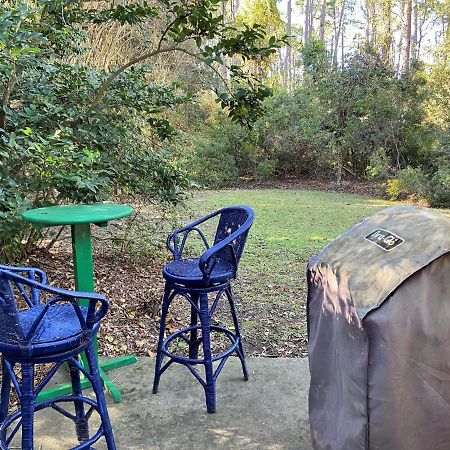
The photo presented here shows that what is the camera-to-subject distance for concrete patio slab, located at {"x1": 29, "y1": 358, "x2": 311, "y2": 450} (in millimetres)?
2094

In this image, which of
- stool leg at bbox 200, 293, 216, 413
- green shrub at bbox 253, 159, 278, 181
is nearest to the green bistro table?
stool leg at bbox 200, 293, 216, 413

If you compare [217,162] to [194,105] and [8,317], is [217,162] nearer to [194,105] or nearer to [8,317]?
[194,105]

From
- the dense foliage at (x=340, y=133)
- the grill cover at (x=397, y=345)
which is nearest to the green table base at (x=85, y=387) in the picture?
the grill cover at (x=397, y=345)

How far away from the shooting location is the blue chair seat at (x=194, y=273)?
2.32 m

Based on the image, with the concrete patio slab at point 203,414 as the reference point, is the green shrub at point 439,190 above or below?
above

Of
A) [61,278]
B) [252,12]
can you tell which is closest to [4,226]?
[61,278]

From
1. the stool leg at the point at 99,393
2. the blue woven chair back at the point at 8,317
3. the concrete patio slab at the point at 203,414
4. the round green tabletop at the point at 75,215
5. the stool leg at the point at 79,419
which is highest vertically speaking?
the round green tabletop at the point at 75,215

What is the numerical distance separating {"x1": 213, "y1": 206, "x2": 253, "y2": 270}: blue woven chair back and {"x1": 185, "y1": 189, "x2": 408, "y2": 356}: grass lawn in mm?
864

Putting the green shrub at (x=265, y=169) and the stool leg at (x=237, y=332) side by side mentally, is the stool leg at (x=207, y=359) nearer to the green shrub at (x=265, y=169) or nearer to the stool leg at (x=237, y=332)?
the stool leg at (x=237, y=332)

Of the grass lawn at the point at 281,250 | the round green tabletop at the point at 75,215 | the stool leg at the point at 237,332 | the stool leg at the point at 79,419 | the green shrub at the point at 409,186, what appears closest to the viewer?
the stool leg at the point at 79,419

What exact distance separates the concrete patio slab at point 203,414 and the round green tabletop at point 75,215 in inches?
36.7

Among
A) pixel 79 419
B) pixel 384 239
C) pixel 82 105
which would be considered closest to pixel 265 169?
pixel 82 105

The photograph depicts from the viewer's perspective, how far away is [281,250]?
618cm

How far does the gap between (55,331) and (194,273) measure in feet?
2.86
